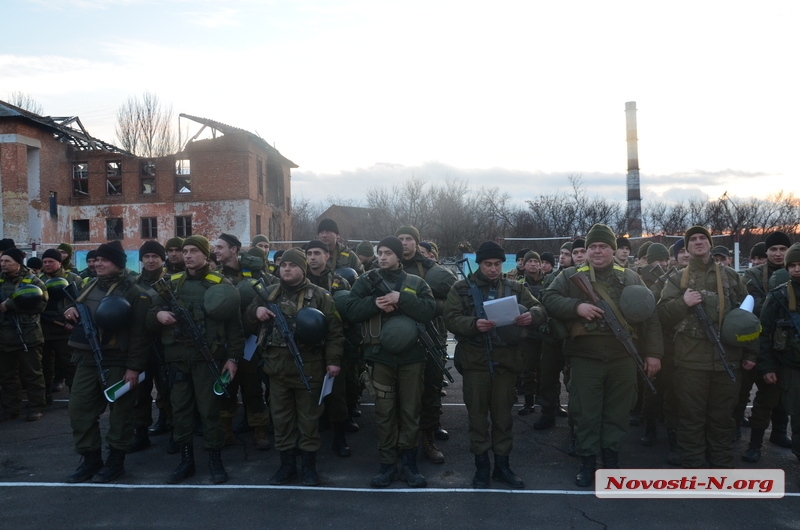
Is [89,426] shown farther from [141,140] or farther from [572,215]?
[141,140]

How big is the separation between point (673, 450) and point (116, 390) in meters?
5.39

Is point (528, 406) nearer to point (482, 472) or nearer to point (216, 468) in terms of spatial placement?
point (482, 472)

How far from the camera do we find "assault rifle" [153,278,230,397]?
5.09 metres

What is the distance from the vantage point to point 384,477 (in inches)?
194

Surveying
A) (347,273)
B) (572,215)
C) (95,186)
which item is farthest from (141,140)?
(347,273)

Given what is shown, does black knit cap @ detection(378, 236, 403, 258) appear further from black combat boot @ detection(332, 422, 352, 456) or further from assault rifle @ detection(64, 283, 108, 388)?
assault rifle @ detection(64, 283, 108, 388)

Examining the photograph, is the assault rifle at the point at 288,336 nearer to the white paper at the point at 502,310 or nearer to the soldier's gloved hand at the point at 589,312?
the white paper at the point at 502,310

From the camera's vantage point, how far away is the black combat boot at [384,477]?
4.92 metres

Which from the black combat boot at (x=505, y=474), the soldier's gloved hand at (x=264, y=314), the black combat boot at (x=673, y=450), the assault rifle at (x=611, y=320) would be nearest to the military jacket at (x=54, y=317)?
the soldier's gloved hand at (x=264, y=314)

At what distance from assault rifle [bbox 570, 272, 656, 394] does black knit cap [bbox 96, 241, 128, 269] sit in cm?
417

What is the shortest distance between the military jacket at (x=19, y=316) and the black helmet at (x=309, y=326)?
4.40 m

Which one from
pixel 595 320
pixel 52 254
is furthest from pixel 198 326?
pixel 52 254

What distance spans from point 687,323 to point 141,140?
52.7 metres

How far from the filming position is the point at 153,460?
18.8 ft
